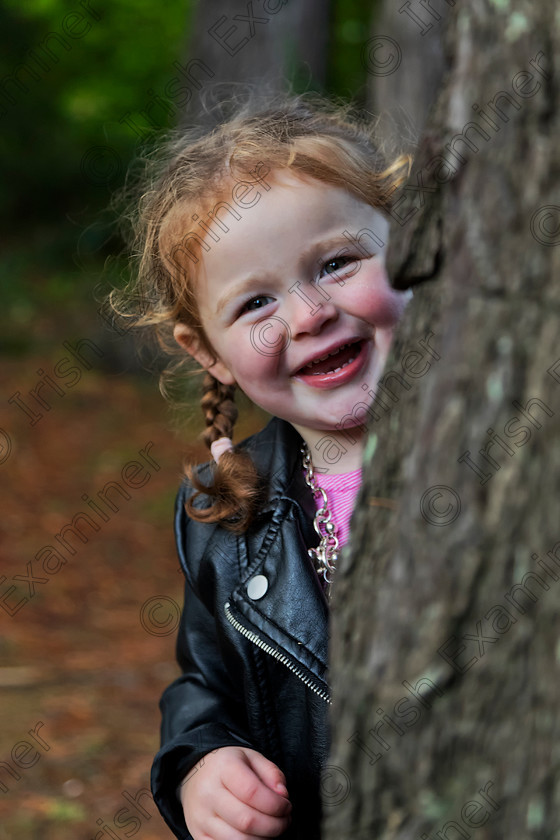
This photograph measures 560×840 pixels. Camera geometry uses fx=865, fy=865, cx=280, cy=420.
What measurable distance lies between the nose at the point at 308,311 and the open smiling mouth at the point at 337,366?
79 mm

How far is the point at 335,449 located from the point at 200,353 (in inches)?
18.6

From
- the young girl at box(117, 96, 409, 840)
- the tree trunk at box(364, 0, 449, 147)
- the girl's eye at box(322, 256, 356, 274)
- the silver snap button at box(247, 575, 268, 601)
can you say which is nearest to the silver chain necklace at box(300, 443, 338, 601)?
the young girl at box(117, 96, 409, 840)

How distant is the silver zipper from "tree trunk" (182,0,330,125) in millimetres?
5823

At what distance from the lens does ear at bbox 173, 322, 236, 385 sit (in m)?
2.23

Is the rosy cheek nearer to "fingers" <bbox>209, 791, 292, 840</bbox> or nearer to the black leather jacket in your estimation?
the black leather jacket

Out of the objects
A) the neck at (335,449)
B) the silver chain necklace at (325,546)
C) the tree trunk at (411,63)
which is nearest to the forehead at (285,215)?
the neck at (335,449)

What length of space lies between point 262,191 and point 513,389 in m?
1.06

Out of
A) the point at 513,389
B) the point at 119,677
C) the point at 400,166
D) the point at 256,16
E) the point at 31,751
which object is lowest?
the point at 119,677

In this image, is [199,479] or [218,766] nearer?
[218,766]

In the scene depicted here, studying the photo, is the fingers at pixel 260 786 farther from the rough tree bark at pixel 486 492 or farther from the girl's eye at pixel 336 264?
the girl's eye at pixel 336 264

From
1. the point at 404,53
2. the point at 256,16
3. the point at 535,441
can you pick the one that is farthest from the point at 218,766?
the point at 256,16

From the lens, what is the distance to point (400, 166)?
212 centimetres

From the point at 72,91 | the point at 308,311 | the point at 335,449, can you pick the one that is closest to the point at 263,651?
the point at 335,449

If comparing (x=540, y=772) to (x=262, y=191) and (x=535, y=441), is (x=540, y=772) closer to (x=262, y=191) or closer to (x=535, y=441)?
(x=535, y=441)
